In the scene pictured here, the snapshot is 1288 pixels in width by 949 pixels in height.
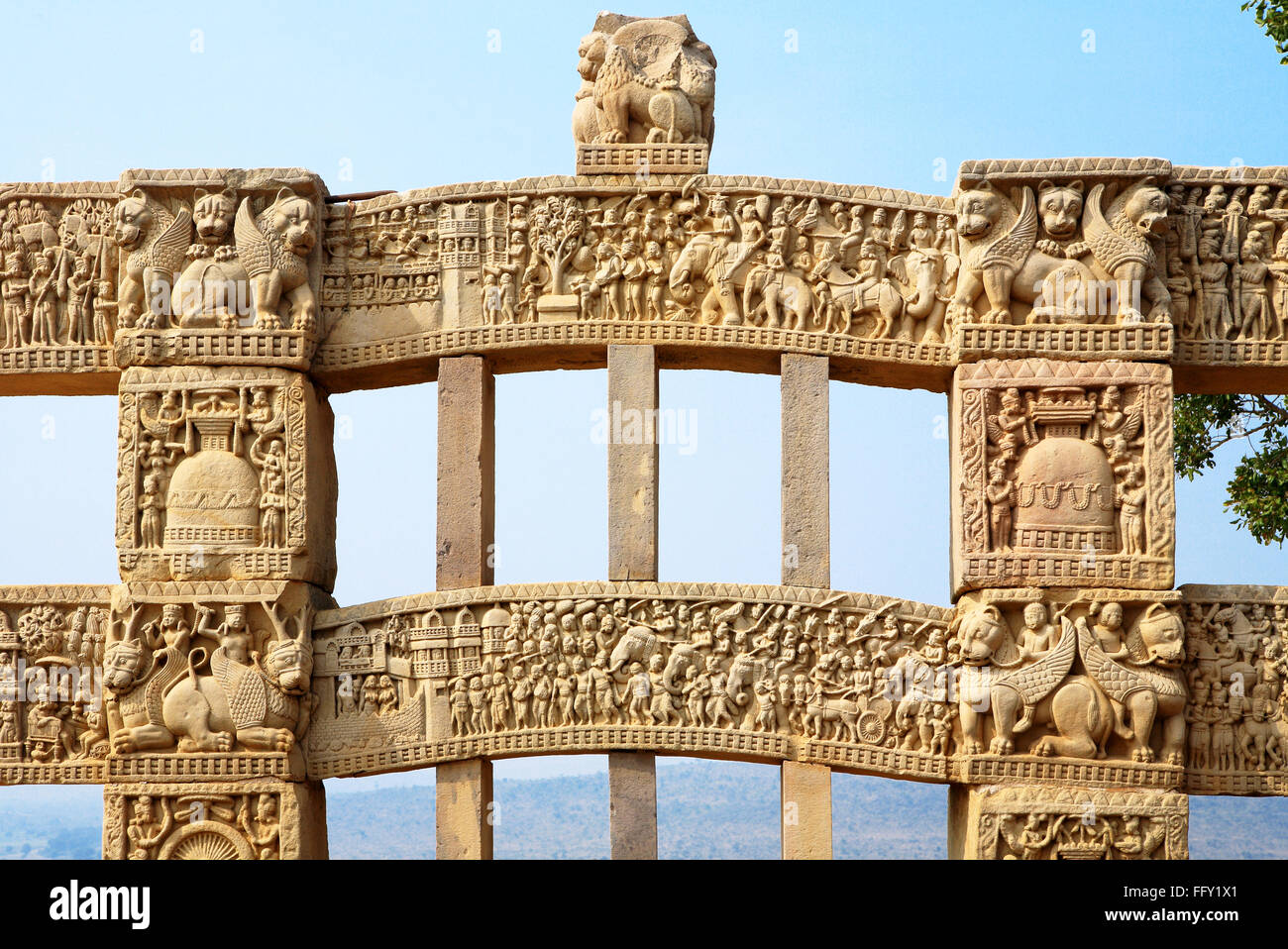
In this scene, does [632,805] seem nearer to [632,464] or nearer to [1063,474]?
[632,464]

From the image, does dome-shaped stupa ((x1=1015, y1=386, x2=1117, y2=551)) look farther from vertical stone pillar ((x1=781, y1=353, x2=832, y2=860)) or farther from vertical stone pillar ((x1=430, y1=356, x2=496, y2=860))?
vertical stone pillar ((x1=430, y1=356, x2=496, y2=860))

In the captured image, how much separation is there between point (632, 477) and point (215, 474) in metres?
2.40

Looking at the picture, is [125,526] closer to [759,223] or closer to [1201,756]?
[759,223]

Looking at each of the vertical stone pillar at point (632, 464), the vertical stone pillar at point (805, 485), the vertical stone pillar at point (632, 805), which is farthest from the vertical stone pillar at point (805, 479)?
the vertical stone pillar at point (632, 805)

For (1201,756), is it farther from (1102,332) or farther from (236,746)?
(236,746)

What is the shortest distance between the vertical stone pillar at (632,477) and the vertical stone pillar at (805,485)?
2.52 feet

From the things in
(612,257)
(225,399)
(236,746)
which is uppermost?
(612,257)

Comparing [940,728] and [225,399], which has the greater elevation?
[225,399]

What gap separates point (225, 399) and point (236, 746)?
6.57 feet

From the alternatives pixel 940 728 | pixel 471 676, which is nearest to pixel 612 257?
pixel 471 676

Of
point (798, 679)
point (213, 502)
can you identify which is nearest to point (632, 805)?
point (798, 679)

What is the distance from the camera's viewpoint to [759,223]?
10930 millimetres

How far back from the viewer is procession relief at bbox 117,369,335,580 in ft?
34.9
